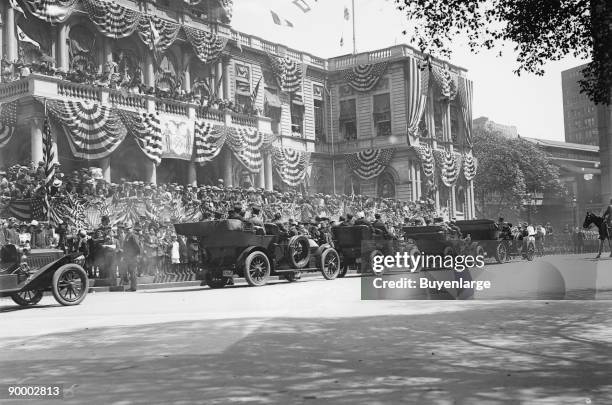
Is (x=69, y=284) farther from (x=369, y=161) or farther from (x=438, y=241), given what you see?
(x=369, y=161)

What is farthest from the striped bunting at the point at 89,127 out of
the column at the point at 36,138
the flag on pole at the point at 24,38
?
the flag on pole at the point at 24,38

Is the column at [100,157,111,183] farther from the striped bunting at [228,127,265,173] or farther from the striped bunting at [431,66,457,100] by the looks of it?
the striped bunting at [431,66,457,100]

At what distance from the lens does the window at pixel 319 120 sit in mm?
48625

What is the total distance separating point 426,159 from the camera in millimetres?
48844

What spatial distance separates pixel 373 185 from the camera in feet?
161

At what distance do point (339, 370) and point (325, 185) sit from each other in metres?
41.4

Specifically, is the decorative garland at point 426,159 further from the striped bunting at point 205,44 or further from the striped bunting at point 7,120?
the striped bunting at point 7,120

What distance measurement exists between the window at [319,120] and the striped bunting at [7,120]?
85.1 feet

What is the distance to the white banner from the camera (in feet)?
97.0

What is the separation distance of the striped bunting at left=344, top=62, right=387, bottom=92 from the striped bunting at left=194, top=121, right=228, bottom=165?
1908cm

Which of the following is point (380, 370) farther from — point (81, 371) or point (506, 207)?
point (506, 207)

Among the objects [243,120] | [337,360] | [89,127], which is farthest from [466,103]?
[337,360]

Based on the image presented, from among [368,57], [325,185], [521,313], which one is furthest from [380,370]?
[368,57]

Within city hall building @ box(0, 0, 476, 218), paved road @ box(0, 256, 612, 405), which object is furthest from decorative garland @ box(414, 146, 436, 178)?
paved road @ box(0, 256, 612, 405)
